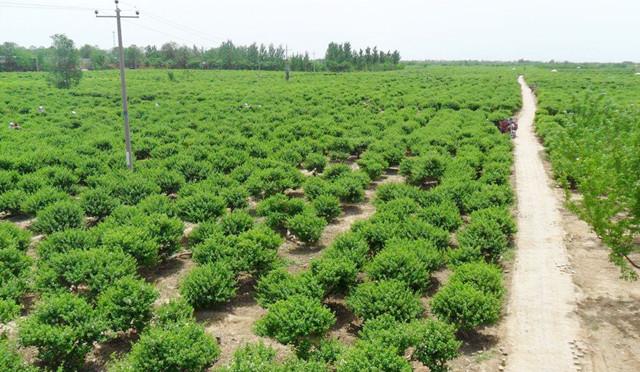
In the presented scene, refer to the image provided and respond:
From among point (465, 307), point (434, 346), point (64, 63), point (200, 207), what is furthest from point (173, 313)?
point (64, 63)

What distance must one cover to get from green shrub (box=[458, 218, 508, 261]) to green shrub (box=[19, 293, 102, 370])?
918 centimetres

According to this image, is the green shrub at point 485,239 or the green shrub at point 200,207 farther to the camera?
the green shrub at point 200,207

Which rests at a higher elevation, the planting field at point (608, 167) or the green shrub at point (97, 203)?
the planting field at point (608, 167)

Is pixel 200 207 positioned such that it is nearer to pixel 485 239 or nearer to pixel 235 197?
pixel 235 197

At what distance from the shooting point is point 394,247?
12.4 metres

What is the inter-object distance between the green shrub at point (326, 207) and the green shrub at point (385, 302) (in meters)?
6.70

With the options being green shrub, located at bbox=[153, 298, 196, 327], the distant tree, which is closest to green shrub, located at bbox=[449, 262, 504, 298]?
green shrub, located at bbox=[153, 298, 196, 327]

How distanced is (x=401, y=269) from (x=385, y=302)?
59.1 inches

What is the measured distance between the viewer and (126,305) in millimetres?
9672

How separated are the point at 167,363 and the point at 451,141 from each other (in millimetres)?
23112

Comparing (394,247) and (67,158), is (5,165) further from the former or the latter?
(394,247)

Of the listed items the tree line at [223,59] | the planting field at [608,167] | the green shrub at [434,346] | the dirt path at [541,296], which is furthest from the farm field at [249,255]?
the tree line at [223,59]

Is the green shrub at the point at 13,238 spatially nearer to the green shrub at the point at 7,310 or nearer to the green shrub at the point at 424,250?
the green shrub at the point at 7,310

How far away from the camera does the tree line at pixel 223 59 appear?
122188mm
